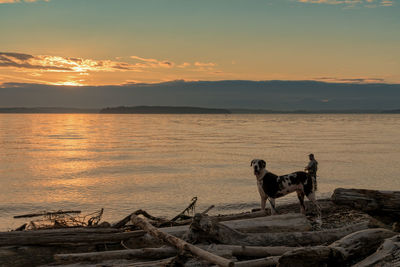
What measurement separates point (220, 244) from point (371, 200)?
450cm

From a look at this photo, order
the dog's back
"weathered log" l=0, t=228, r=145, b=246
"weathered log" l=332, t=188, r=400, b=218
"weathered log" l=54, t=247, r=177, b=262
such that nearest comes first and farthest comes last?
"weathered log" l=54, t=247, r=177, b=262, "weathered log" l=0, t=228, r=145, b=246, "weathered log" l=332, t=188, r=400, b=218, the dog's back

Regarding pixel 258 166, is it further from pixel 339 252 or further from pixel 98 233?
pixel 98 233

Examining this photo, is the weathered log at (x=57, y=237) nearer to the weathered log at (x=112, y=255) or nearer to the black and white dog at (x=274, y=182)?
the weathered log at (x=112, y=255)

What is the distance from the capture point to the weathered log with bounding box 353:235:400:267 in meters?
6.95

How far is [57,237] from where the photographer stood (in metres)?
8.43

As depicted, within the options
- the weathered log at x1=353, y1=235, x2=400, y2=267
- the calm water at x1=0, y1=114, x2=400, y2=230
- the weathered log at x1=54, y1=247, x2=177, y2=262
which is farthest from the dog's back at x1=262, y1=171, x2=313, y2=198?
the calm water at x1=0, y1=114, x2=400, y2=230

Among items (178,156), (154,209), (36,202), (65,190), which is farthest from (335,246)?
(178,156)

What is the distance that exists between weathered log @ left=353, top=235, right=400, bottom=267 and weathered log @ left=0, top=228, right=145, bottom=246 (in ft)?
16.3

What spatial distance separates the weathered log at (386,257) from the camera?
695 centimetres

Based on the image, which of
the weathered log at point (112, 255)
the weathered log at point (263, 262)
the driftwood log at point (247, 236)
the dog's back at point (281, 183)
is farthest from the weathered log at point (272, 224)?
the weathered log at point (112, 255)

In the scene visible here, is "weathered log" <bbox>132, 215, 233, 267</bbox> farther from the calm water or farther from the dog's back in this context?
the calm water

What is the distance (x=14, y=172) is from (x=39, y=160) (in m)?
8.26

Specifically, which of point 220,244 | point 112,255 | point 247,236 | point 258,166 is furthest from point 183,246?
point 258,166

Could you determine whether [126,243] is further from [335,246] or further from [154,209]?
[154,209]
